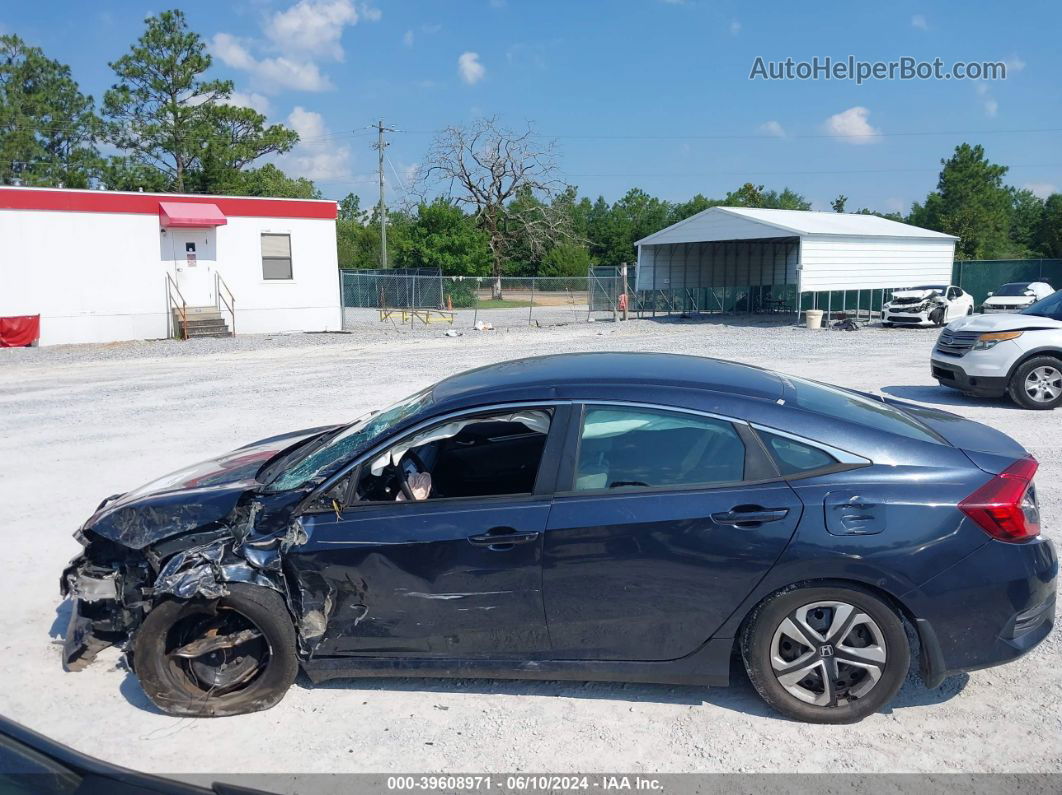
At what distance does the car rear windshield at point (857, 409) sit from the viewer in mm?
3945

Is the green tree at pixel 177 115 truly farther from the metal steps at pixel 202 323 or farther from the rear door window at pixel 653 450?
the rear door window at pixel 653 450

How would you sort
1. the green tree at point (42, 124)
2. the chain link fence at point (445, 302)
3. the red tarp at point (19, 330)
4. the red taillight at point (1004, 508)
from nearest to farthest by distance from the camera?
the red taillight at point (1004, 508) < the red tarp at point (19, 330) < the chain link fence at point (445, 302) < the green tree at point (42, 124)

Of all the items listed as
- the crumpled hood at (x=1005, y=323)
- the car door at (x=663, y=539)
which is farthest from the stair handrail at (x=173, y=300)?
the car door at (x=663, y=539)

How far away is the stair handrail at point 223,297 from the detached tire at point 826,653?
79.2 feet

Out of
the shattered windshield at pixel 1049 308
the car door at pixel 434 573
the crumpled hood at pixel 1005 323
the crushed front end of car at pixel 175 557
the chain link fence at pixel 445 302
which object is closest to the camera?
the car door at pixel 434 573

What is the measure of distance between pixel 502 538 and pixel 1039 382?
30.8 ft

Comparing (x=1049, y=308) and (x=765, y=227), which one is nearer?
(x=1049, y=308)

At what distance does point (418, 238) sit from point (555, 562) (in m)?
53.1

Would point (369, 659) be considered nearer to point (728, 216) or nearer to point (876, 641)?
point (876, 641)

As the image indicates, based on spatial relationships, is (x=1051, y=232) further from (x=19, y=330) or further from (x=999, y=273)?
(x=19, y=330)

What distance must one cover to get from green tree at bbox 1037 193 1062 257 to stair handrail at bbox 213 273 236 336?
5356 centimetres

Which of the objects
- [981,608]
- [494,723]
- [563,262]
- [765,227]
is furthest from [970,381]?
[563,262]

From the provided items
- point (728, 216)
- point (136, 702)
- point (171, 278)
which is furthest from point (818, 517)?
point (728, 216)

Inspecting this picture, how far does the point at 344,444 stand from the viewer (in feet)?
13.9
